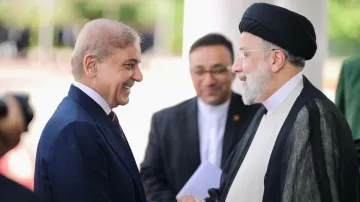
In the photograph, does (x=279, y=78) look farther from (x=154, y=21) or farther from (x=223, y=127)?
(x=154, y=21)

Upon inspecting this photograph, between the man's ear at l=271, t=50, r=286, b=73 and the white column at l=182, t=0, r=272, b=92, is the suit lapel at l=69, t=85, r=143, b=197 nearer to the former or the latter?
the man's ear at l=271, t=50, r=286, b=73

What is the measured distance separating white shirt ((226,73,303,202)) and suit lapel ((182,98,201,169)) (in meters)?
0.97

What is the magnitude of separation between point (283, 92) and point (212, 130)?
1.20m

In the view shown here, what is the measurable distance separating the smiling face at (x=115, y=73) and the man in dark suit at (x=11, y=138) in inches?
33.8

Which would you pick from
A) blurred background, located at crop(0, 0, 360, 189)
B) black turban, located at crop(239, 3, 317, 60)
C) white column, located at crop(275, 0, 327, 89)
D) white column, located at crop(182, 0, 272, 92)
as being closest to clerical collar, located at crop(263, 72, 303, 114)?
black turban, located at crop(239, 3, 317, 60)

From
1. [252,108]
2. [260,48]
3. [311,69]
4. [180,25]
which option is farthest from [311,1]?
[180,25]

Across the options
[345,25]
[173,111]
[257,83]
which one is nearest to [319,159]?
[257,83]

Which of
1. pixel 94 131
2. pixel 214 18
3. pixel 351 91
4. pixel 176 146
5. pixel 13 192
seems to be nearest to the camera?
pixel 13 192

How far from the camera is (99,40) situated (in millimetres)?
2809

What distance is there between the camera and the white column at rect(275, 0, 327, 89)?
6121mm

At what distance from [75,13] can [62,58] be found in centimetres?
183

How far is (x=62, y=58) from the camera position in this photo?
28.8m

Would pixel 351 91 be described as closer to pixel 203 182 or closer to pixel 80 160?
pixel 203 182

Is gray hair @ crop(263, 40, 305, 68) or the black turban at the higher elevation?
the black turban
